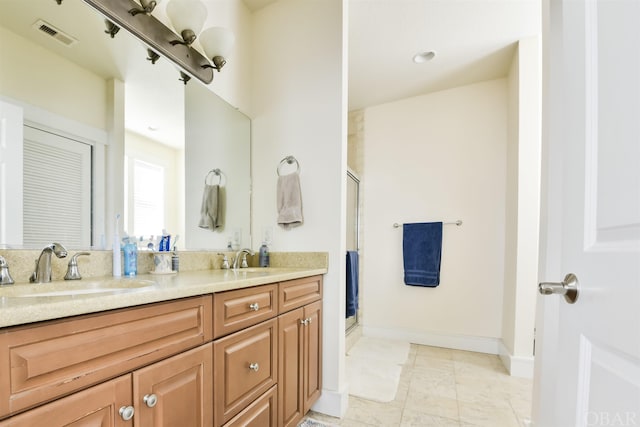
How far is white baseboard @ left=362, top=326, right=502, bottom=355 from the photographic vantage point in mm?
2744

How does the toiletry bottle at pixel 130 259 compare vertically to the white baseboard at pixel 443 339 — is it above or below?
above

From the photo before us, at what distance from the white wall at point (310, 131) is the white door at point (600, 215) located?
3.97 feet

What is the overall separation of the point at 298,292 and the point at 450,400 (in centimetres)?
133

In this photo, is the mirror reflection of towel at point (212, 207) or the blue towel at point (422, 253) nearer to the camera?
the mirror reflection of towel at point (212, 207)

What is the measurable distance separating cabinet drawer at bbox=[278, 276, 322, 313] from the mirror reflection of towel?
0.68 meters

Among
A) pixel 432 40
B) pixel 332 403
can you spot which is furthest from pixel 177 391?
pixel 432 40

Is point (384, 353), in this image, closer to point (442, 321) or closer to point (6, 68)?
point (442, 321)

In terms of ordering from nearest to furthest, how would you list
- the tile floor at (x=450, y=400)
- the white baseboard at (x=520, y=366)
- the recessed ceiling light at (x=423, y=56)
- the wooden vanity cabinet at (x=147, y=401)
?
the wooden vanity cabinet at (x=147, y=401) < the tile floor at (x=450, y=400) < the white baseboard at (x=520, y=366) < the recessed ceiling light at (x=423, y=56)

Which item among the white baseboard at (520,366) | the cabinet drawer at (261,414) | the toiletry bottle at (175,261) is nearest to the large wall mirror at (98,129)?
the toiletry bottle at (175,261)

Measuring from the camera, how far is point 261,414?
120 centimetres

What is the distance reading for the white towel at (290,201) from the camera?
184 cm

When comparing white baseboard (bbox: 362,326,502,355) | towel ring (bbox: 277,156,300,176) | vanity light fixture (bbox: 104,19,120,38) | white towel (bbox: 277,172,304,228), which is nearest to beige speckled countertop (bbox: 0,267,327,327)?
white towel (bbox: 277,172,304,228)

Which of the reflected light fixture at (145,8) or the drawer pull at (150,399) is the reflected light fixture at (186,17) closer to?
the reflected light fixture at (145,8)

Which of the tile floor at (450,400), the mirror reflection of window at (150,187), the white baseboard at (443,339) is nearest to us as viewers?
the mirror reflection of window at (150,187)
